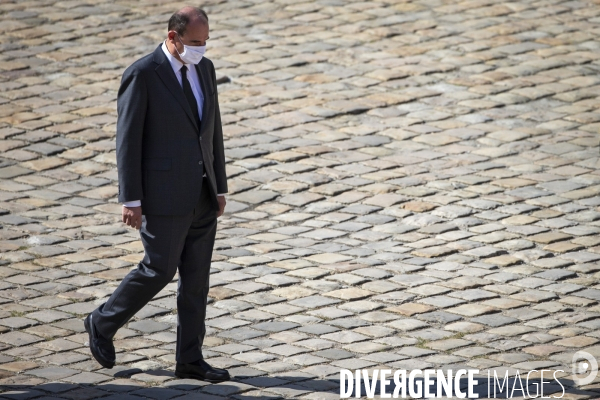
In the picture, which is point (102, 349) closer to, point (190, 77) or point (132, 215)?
point (132, 215)

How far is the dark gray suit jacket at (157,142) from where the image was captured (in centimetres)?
464

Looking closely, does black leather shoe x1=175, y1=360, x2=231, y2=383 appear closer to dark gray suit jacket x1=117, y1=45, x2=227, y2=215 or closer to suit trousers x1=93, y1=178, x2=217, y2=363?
suit trousers x1=93, y1=178, x2=217, y2=363

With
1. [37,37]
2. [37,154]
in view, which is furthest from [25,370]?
[37,37]

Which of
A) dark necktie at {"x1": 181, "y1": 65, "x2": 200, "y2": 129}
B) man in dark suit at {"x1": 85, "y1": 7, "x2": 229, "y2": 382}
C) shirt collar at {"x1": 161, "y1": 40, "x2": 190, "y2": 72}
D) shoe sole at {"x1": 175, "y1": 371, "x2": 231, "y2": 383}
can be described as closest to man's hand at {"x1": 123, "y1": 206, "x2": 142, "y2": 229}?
man in dark suit at {"x1": 85, "y1": 7, "x2": 229, "y2": 382}

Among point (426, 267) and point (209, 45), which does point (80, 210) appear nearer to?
point (426, 267)

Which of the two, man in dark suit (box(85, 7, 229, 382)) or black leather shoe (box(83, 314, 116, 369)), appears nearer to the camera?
man in dark suit (box(85, 7, 229, 382))

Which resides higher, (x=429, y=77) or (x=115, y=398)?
(x=429, y=77)

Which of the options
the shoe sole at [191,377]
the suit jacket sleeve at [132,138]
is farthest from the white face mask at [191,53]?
the shoe sole at [191,377]

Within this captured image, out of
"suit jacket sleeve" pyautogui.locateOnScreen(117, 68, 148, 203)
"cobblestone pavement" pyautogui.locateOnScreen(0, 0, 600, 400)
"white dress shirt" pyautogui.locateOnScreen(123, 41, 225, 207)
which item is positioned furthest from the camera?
"cobblestone pavement" pyautogui.locateOnScreen(0, 0, 600, 400)

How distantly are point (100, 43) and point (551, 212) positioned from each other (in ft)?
18.1

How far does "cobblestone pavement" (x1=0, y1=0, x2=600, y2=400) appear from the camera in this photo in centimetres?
530

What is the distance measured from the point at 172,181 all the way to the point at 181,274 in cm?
52

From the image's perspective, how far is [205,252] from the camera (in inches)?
192

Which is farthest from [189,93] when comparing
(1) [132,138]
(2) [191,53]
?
(1) [132,138]
